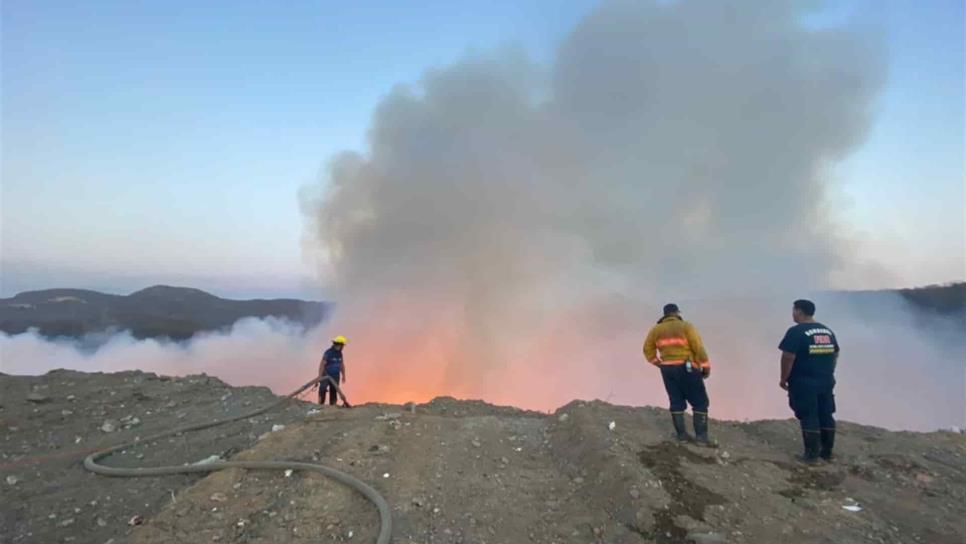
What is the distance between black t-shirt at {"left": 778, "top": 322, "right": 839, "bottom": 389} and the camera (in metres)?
7.99

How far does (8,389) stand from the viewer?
12.0 meters

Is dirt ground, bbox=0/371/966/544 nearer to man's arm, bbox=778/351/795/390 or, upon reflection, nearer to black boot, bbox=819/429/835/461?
black boot, bbox=819/429/835/461

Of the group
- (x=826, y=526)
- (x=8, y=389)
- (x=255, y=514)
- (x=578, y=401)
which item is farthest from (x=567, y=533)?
(x=8, y=389)

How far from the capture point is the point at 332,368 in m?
13.5

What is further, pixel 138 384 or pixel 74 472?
pixel 138 384

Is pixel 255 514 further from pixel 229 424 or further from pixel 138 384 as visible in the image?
pixel 138 384

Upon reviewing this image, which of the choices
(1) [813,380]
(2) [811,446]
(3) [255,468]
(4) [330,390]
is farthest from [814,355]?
(4) [330,390]

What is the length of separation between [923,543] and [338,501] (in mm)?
6105

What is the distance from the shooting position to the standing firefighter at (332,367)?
1339 centimetres

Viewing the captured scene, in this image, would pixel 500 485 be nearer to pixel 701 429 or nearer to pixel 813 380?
pixel 701 429

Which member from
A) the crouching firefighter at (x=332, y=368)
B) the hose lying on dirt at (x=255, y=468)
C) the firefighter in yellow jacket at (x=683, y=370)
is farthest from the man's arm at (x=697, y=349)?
the crouching firefighter at (x=332, y=368)

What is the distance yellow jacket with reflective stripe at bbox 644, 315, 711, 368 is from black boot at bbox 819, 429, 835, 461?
179 centimetres

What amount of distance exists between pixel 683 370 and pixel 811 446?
1.93m

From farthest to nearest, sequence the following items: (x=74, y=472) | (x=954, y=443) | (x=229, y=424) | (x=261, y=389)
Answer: (x=261, y=389) < (x=229, y=424) < (x=954, y=443) < (x=74, y=472)
